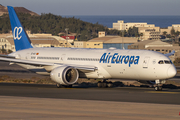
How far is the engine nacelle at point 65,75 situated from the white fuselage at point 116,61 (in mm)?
1331

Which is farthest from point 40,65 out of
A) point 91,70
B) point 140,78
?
point 140,78

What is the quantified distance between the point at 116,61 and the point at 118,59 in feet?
1.00

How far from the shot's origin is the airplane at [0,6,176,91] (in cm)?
3284

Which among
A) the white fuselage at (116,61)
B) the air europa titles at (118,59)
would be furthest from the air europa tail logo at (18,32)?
the air europa titles at (118,59)

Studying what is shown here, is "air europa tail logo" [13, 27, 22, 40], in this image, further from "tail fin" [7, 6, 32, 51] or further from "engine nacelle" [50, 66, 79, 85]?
"engine nacelle" [50, 66, 79, 85]

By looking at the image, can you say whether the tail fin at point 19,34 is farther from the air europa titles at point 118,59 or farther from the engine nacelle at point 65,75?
the air europa titles at point 118,59

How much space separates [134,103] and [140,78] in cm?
1062

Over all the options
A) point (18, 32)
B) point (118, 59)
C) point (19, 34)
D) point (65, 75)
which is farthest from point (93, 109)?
point (18, 32)

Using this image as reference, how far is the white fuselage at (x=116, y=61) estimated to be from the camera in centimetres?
3262

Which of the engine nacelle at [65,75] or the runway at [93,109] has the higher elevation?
the engine nacelle at [65,75]

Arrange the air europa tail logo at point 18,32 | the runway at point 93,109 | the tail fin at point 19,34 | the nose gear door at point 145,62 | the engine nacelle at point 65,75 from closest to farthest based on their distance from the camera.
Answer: the runway at point 93,109 → the nose gear door at point 145,62 → the engine nacelle at point 65,75 → the tail fin at point 19,34 → the air europa tail logo at point 18,32

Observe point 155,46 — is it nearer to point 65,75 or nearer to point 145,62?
point 145,62

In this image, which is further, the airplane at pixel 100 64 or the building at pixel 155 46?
the building at pixel 155 46

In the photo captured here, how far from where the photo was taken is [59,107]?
21.6 meters
